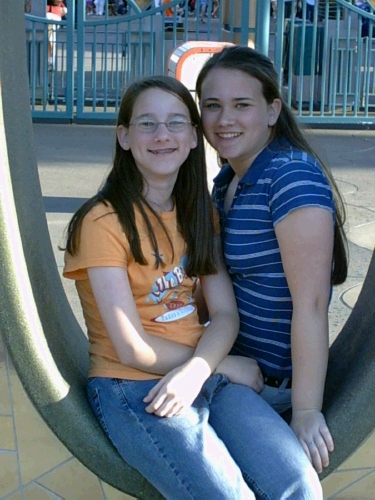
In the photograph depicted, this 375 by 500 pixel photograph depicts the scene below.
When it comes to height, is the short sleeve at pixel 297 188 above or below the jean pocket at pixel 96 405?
above

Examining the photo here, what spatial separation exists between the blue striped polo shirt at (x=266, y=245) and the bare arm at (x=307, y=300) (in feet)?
0.18

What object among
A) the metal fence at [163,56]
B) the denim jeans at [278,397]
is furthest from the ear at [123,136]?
the metal fence at [163,56]

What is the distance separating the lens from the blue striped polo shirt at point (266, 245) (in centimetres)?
230

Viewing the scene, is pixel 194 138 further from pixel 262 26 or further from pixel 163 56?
pixel 163 56

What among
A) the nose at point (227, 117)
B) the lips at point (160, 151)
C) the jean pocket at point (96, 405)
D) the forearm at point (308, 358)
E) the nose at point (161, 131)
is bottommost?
the jean pocket at point (96, 405)

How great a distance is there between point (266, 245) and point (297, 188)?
0.18m

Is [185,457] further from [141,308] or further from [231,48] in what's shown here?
[231,48]

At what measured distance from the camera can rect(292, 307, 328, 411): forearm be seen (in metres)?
2.21

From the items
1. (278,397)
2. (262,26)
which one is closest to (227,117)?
(278,397)

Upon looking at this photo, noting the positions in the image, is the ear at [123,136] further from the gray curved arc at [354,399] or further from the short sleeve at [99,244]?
the gray curved arc at [354,399]

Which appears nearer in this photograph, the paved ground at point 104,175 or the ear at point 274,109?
the ear at point 274,109

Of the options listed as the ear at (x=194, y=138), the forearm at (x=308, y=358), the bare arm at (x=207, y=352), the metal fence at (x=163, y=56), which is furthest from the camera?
the metal fence at (x=163, y=56)

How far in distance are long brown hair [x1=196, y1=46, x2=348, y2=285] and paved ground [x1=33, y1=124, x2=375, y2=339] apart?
0.16 meters

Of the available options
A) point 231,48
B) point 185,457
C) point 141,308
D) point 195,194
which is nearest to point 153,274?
point 141,308
